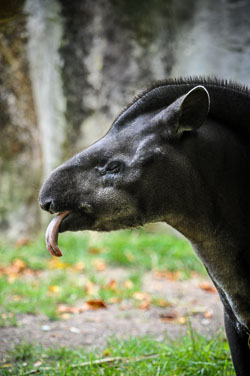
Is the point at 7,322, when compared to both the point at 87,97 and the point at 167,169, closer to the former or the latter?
the point at 167,169

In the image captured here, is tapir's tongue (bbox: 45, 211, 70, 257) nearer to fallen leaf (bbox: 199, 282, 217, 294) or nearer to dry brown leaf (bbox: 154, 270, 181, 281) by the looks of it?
fallen leaf (bbox: 199, 282, 217, 294)

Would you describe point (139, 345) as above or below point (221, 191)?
below

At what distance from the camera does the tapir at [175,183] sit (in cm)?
235

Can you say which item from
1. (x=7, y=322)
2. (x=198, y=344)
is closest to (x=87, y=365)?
(x=198, y=344)

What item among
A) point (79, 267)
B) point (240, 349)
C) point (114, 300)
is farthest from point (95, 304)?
point (240, 349)

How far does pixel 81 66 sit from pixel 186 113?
5383 mm

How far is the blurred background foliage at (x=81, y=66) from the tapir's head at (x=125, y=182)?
15.0ft

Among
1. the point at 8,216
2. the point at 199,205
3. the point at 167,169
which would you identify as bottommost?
the point at 199,205

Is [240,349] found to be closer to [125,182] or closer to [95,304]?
[125,182]

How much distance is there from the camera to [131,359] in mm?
3285

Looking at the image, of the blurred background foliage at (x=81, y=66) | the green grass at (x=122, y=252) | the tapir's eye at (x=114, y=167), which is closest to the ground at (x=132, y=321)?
the green grass at (x=122, y=252)

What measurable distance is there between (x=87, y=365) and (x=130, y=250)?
337 centimetres

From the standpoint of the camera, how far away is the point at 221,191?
2.39 meters

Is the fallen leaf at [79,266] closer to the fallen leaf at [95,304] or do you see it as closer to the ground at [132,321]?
the ground at [132,321]
